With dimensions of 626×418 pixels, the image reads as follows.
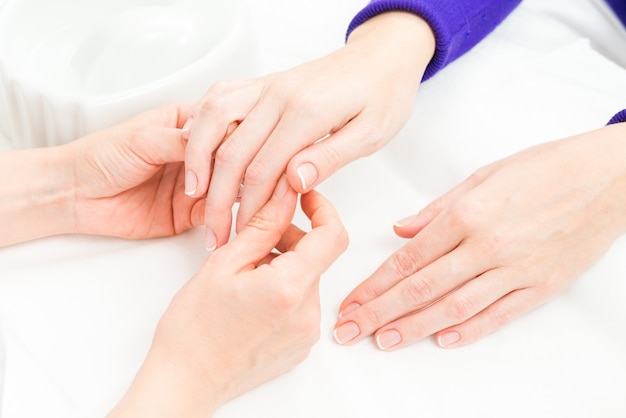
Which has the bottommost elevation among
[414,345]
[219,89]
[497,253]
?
[414,345]

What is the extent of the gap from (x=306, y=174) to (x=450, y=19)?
398 mm

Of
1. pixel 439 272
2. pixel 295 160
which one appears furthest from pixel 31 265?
pixel 439 272

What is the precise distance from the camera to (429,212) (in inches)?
33.3

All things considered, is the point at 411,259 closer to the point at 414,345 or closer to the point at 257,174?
the point at 414,345

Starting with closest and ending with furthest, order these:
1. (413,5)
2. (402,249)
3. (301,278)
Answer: (301,278) < (402,249) < (413,5)

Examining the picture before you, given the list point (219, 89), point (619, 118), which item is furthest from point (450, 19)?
point (219, 89)

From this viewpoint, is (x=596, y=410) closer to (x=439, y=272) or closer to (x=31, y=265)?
(x=439, y=272)

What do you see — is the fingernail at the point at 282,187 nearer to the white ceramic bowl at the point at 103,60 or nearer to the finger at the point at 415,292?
the finger at the point at 415,292

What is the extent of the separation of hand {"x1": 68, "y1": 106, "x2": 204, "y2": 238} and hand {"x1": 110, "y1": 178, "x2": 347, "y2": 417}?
0.18m

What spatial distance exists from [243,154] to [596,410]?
0.48 m

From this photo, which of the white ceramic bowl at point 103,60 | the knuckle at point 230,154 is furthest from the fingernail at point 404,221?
the white ceramic bowl at point 103,60

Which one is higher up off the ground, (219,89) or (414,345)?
(219,89)

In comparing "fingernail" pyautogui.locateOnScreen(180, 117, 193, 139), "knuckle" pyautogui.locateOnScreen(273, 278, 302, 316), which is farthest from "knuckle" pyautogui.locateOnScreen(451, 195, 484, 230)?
"fingernail" pyautogui.locateOnScreen(180, 117, 193, 139)

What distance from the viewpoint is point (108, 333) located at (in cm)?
77
